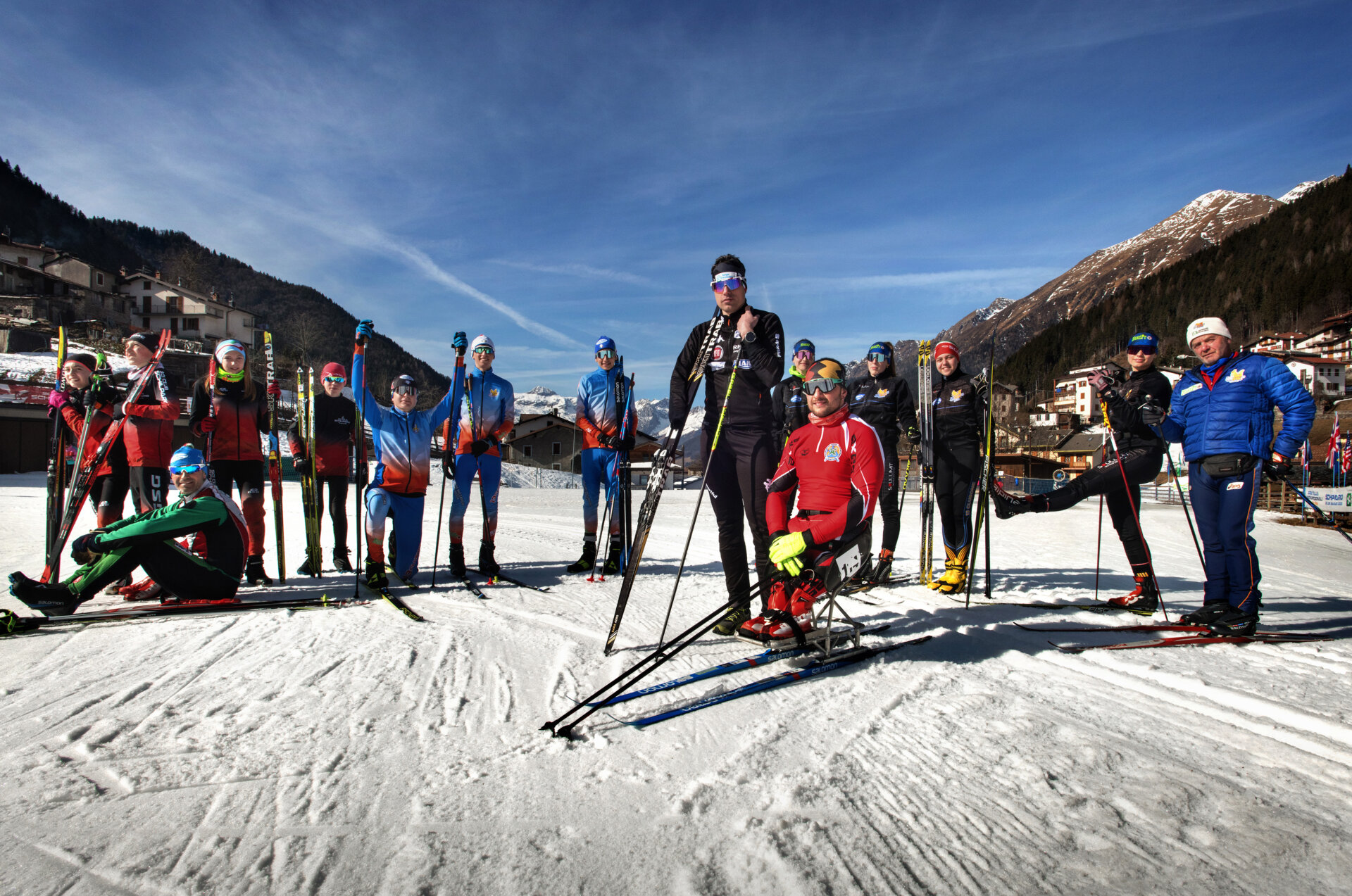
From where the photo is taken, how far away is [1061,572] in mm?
6457

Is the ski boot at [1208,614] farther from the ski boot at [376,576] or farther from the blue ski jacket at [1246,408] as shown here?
the ski boot at [376,576]

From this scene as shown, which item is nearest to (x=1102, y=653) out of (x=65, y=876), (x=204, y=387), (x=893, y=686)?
(x=893, y=686)

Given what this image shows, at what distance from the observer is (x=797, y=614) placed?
10.8 ft

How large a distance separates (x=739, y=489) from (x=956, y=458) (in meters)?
2.64

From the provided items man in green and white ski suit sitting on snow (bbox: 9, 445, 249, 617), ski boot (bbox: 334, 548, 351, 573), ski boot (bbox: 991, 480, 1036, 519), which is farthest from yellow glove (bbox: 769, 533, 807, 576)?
ski boot (bbox: 334, 548, 351, 573)

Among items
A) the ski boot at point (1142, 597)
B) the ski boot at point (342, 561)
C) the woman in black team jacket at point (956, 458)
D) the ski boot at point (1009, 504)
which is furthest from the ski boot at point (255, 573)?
the ski boot at point (1142, 597)

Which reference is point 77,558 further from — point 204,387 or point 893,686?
point 893,686

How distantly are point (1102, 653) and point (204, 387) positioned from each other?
6906 millimetres

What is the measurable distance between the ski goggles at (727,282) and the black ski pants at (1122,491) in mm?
2691

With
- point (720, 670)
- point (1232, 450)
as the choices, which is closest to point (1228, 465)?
point (1232, 450)

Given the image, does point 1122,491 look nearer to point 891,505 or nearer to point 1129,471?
point 1129,471

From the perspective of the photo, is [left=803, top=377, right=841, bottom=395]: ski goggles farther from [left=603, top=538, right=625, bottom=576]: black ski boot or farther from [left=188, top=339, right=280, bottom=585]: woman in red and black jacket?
[left=188, top=339, right=280, bottom=585]: woman in red and black jacket

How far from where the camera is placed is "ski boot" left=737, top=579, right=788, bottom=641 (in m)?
3.64

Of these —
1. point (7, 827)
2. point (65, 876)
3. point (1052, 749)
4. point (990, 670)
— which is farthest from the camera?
point (990, 670)
